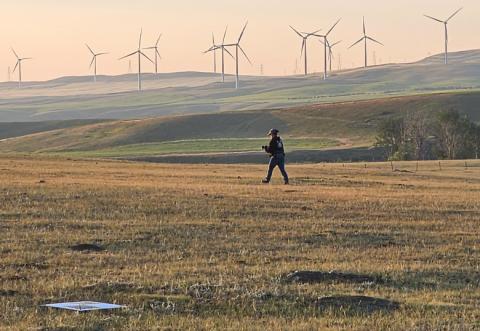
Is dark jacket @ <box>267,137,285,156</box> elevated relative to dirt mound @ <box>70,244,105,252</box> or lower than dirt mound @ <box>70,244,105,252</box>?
elevated

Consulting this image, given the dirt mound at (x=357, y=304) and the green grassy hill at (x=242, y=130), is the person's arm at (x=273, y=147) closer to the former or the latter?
the dirt mound at (x=357, y=304)

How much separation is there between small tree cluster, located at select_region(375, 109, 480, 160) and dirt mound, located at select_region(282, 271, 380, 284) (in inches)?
3414

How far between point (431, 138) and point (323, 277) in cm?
11139

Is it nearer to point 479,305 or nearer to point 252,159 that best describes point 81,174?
point 479,305

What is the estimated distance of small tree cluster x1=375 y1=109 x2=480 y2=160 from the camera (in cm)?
10844

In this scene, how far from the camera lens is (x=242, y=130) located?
6732 inches

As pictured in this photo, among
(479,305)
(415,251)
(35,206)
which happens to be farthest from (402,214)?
(479,305)

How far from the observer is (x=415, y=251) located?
70.9ft

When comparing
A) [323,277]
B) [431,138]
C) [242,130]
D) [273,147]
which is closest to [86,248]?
[323,277]

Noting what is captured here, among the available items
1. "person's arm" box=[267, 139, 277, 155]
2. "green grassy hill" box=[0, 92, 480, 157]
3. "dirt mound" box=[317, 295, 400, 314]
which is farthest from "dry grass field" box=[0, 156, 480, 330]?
"green grassy hill" box=[0, 92, 480, 157]

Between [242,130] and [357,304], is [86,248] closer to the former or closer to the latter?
[357,304]

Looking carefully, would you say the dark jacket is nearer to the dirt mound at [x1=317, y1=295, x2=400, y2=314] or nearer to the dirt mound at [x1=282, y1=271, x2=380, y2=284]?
the dirt mound at [x1=282, y1=271, x2=380, y2=284]

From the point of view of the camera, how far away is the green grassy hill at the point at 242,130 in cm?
14750

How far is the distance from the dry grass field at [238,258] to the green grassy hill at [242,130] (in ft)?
346
